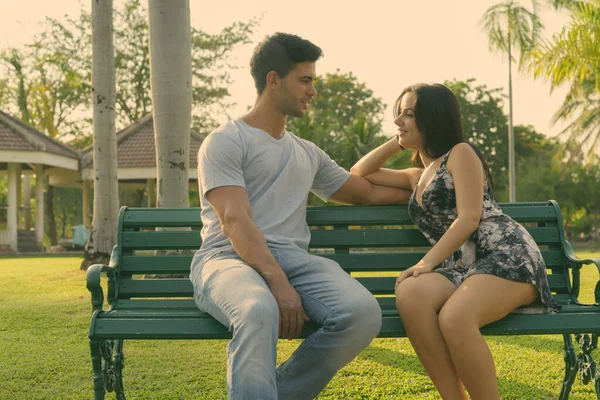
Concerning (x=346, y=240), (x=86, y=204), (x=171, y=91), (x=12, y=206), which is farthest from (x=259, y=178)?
(x=86, y=204)

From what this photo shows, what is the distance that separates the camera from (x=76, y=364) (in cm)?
488

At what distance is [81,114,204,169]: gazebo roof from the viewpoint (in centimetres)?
2442

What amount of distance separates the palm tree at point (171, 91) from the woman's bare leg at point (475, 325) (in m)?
5.21

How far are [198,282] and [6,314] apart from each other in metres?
4.60

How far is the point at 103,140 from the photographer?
11.9 m

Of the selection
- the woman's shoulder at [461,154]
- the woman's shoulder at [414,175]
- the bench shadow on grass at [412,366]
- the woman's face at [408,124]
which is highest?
the woman's face at [408,124]

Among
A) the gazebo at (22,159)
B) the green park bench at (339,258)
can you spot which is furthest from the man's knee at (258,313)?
the gazebo at (22,159)

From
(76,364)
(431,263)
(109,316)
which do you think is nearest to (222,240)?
(109,316)

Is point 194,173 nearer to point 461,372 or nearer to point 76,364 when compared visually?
point 76,364

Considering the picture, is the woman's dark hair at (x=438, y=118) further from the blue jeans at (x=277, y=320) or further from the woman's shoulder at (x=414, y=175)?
the blue jeans at (x=277, y=320)

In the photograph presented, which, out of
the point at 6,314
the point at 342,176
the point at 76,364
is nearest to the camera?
the point at 342,176

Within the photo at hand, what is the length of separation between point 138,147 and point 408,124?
881 inches

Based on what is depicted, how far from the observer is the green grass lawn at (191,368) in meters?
4.16

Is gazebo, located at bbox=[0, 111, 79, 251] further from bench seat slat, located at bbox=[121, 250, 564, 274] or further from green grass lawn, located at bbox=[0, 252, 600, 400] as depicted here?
bench seat slat, located at bbox=[121, 250, 564, 274]
